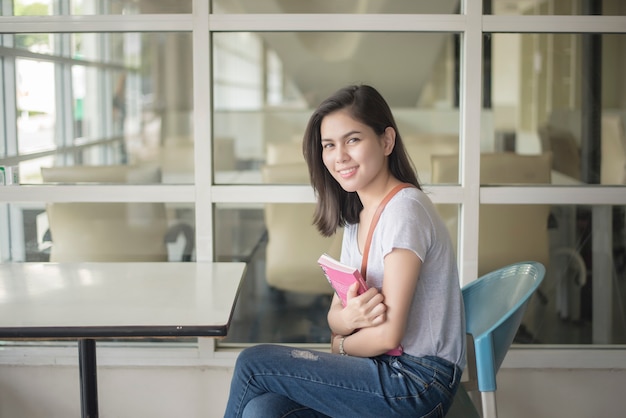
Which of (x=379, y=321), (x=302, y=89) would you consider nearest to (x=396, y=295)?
(x=379, y=321)

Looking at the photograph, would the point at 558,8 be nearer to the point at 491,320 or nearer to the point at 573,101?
the point at 573,101

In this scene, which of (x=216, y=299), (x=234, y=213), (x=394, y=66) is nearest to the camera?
(x=216, y=299)

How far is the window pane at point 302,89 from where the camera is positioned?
2766mm

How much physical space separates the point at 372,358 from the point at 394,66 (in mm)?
1491

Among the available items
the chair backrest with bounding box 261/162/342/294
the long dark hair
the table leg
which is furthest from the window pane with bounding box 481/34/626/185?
the table leg

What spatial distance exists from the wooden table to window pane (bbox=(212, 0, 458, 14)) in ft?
2.80

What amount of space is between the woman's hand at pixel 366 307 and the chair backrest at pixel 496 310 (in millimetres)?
234

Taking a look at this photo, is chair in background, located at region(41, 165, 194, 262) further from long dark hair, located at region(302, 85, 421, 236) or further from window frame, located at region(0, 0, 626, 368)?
long dark hair, located at region(302, 85, 421, 236)

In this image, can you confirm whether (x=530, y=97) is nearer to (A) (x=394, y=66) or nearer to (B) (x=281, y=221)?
(A) (x=394, y=66)

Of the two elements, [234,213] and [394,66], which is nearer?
[234,213]

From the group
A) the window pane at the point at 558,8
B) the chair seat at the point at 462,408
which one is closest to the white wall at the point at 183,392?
the chair seat at the point at 462,408

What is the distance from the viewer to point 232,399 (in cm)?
188

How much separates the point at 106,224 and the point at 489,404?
1.51 m

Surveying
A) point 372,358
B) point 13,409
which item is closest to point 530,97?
point 372,358
